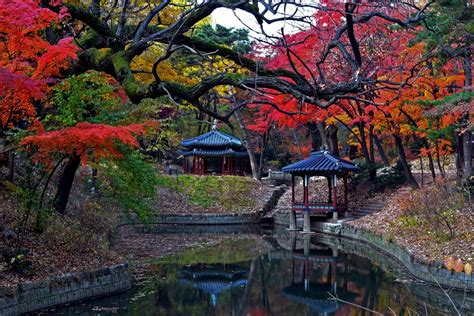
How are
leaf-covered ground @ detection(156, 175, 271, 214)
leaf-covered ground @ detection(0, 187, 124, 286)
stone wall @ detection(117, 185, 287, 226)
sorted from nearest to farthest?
1. leaf-covered ground @ detection(0, 187, 124, 286)
2. stone wall @ detection(117, 185, 287, 226)
3. leaf-covered ground @ detection(156, 175, 271, 214)

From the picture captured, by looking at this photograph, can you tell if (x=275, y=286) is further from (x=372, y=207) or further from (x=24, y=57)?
(x=372, y=207)

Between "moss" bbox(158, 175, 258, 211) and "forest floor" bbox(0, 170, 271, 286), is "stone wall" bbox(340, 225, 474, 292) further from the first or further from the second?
"moss" bbox(158, 175, 258, 211)

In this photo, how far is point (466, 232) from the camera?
11.4 meters

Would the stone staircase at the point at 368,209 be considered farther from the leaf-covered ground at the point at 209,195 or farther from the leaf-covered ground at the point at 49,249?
the leaf-covered ground at the point at 49,249

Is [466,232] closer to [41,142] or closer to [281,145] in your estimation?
[41,142]

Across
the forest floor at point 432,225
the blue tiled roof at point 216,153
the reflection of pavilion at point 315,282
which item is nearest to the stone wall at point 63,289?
the reflection of pavilion at point 315,282

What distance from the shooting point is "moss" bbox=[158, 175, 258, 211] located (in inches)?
1005

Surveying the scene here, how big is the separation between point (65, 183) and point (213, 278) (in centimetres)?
422

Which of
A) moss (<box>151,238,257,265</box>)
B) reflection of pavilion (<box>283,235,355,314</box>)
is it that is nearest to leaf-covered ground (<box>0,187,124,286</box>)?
moss (<box>151,238,257,265</box>)

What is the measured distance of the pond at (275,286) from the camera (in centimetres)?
934

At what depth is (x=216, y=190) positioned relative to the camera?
26.6 meters

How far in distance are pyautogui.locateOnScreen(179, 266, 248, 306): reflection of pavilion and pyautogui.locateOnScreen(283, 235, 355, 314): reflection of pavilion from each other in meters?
1.29

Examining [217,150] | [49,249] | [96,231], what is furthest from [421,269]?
[217,150]

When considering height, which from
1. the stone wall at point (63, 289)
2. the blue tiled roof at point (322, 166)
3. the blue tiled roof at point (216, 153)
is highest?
the blue tiled roof at point (216, 153)
